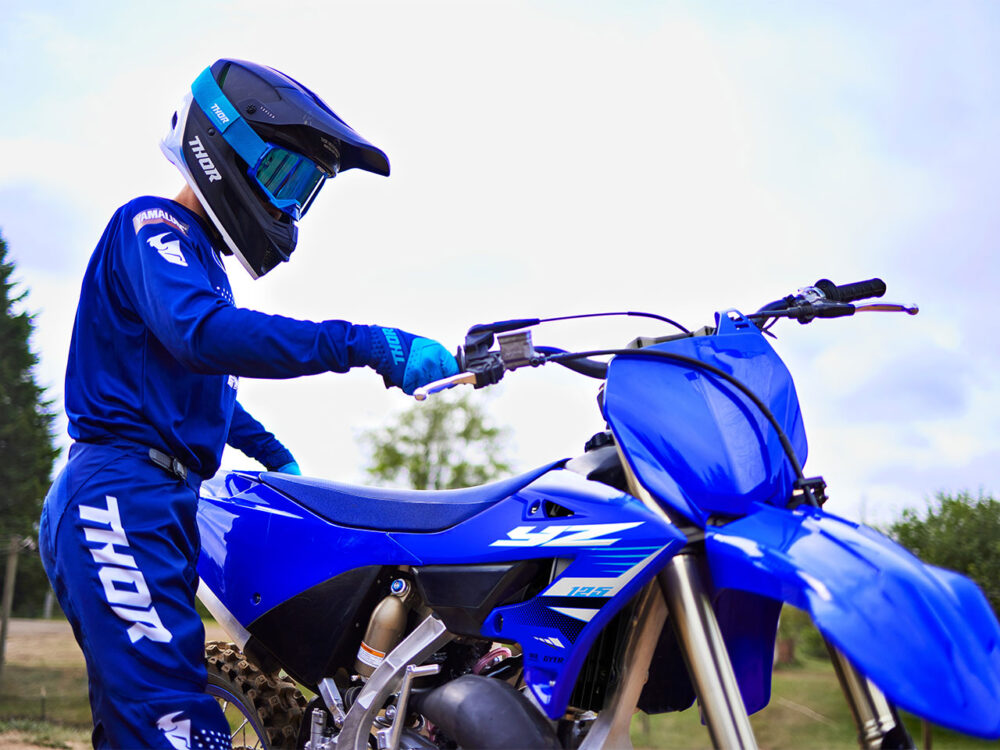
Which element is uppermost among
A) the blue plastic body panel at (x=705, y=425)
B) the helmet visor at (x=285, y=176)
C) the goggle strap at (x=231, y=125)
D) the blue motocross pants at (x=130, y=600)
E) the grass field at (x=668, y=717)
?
the goggle strap at (x=231, y=125)

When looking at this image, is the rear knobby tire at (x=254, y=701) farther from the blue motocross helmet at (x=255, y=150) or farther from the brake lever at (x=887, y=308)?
the brake lever at (x=887, y=308)

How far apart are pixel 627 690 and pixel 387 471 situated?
17.2 meters

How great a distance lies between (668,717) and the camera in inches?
332

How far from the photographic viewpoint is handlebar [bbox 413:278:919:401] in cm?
184

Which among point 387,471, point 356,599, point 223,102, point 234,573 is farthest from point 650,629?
point 387,471

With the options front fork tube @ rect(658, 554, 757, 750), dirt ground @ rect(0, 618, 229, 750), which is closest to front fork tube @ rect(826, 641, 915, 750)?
front fork tube @ rect(658, 554, 757, 750)

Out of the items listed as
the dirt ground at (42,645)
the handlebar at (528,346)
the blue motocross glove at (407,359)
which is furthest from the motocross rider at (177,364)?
the dirt ground at (42,645)

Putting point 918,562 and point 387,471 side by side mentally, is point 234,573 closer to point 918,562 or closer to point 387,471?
point 918,562

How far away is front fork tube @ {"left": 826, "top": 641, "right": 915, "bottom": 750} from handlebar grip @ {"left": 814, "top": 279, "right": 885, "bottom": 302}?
1.02 meters

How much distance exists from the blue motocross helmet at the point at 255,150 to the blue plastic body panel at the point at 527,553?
792mm

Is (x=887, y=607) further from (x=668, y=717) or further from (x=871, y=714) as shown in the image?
(x=668, y=717)

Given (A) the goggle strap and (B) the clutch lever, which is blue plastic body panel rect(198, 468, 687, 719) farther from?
(A) the goggle strap

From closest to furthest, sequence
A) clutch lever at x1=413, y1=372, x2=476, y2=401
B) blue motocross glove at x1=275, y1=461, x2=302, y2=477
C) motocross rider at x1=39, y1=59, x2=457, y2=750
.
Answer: clutch lever at x1=413, y1=372, x2=476, y2=401
motocross rider at x1=39, y1=59, x2=457, y2=750
blue motocross glove at x1=275, y1=461, x2=302, y2=477

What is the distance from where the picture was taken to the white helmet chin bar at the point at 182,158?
8.64ft
